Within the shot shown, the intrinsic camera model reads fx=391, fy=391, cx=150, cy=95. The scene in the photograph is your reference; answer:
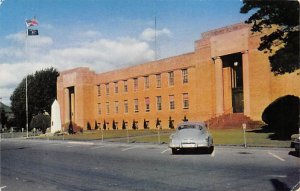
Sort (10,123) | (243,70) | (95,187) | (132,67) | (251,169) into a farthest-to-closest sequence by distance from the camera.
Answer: (10,123)
(132,67)
(243,70)
(251,169)
(95,187)

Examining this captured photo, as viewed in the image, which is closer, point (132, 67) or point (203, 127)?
point (203, 127)

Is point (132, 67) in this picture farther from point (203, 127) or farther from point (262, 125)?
point (203, 127)

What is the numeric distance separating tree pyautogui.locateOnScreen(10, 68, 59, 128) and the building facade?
15507 mm

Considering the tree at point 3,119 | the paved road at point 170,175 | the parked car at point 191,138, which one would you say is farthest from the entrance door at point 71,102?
the paved road at point 170,175

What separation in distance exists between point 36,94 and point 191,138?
2873 inches

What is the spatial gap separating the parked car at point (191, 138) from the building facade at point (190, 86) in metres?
16.5

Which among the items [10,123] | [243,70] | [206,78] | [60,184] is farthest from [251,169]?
[10,123]

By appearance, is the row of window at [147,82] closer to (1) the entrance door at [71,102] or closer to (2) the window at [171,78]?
(2) the window at [171,78]

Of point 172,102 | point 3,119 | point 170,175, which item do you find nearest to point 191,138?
point 170,175

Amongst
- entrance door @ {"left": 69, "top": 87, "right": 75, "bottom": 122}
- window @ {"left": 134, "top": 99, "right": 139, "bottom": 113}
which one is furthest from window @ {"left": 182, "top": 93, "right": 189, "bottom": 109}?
Result: entrance door @ {"left": 69, "top": 87, "right": 75, "bottom": 122}

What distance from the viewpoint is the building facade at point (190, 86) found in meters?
41.4

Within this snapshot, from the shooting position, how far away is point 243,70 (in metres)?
42.8

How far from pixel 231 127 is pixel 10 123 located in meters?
82.0

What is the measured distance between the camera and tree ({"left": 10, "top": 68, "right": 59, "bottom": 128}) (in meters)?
86.6
